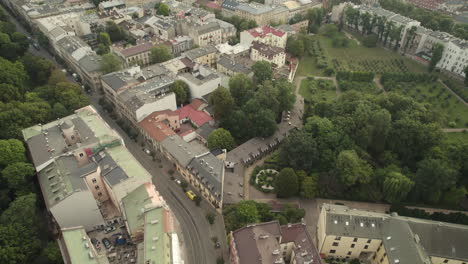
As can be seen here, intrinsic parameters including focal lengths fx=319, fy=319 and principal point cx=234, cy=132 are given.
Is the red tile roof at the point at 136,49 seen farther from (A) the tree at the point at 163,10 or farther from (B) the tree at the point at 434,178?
(B) the tree at the point at 434,178

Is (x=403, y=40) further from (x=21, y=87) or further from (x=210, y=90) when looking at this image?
(x=21, y=87)

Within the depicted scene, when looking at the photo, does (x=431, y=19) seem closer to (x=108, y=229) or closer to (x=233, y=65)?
(x=233, y=65)

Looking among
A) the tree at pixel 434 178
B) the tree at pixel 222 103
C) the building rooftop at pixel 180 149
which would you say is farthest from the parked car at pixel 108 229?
the tree at pixel 434 178

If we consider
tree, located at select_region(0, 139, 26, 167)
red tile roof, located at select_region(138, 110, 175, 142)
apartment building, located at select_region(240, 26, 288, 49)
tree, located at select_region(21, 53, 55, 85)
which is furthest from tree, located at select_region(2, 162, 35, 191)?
apartment building, located at select_region(240, 26, 288, 49)

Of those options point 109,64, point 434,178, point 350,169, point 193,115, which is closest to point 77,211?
point 193,115

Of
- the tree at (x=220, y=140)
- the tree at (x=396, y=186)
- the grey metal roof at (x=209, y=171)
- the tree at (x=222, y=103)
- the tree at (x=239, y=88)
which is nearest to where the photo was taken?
the tree at (x=396, y=186)

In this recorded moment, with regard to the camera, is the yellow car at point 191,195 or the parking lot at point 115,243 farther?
the yellow car at point 191,195
